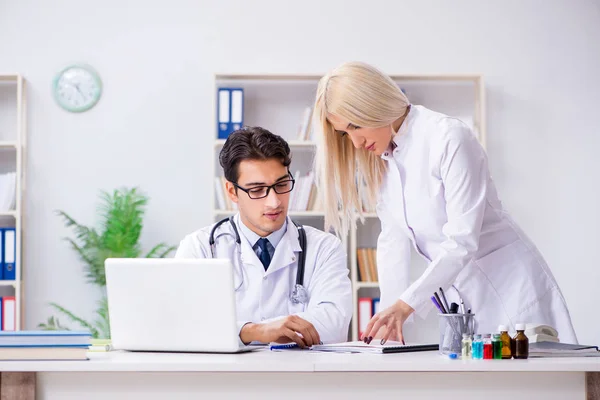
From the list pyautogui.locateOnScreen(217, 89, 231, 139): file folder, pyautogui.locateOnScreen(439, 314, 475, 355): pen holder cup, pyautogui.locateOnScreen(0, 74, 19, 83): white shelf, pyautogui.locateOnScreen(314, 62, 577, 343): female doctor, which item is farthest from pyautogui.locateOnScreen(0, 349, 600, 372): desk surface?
pyautogui.locateOnScreen(0, 74, 19, 83): white shelf

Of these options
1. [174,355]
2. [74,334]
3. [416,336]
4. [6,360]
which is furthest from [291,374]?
[416,336]

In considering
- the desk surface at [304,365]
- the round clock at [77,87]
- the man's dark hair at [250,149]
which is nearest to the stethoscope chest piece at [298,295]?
the man's dark hair at [250,149]

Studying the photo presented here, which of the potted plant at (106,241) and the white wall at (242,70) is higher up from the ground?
the white wall at (242,70)

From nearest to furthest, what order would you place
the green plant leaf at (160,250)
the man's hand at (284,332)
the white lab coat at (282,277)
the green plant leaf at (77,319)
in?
1. the man's hand at (284,332)
2. the white lab coat at (282,277)
3. the green plant leaf at (77,319)
4. the green plant leaf at (160,250)

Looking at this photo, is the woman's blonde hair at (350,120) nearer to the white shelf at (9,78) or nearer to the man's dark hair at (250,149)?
the man's dark hair at (250,149)

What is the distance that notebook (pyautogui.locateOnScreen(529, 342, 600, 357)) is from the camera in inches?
63.0

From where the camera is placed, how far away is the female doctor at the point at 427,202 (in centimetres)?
200

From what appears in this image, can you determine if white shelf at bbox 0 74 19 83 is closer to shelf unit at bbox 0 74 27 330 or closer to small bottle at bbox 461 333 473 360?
shelf unit at bbox 0 74 27 330

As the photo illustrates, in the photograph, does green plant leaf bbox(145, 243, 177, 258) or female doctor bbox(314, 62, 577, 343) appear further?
green plant leaf bbox(145, 243, 177, 258)

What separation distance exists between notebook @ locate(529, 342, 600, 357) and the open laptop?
2.07ft

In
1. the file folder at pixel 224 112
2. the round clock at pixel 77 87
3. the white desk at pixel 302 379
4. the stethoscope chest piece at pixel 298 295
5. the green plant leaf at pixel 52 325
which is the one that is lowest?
the green plant leaf at pixel 52 325

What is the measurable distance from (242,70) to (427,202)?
8.87 feet

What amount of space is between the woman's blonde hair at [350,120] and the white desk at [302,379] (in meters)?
0.78

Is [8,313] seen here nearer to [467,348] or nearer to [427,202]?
[427,202]
